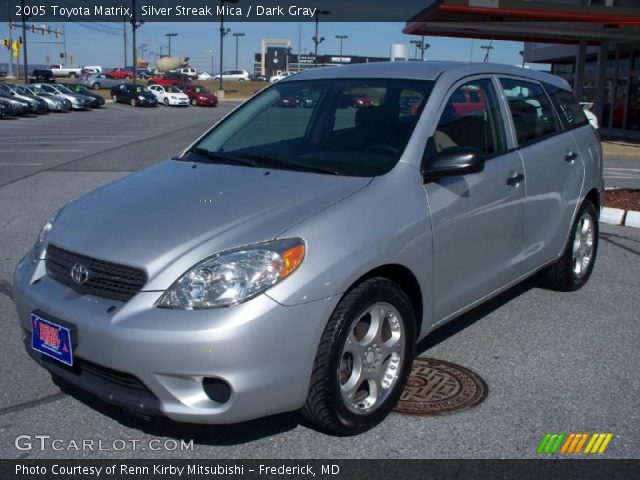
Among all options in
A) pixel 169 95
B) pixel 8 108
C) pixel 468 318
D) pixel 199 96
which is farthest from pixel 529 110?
pixel 199 96

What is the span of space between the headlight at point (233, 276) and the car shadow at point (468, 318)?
169 cm

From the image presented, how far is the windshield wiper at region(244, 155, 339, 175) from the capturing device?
3.79 meters

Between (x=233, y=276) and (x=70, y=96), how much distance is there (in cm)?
4032

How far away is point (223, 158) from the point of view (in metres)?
4.27

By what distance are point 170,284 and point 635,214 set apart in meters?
6.76

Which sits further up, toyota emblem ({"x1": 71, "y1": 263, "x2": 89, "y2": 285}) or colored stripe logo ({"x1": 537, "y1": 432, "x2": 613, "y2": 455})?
toyota emblem ({"x1": 71, "y1": 263, "x2": 89, "y2": 285})

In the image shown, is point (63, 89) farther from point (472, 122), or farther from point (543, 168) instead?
point (472, 122)

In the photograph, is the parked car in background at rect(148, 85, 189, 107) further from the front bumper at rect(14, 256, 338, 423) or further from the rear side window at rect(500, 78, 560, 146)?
the front bumper at rect(14, 256, 338, 423)

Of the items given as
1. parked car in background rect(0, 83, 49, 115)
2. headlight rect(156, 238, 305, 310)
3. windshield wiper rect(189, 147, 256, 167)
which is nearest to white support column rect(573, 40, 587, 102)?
windshield wiper rect(189, 147, 256, 167)

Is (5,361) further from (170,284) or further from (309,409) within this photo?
(309,409)

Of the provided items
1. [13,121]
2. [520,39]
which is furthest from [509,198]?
[13,121]

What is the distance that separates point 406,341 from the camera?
11.7 ft

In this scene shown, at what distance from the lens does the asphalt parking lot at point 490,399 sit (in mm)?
3281

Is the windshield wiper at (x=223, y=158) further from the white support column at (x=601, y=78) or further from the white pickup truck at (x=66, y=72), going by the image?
the white pickup truck at (x=66, y=72)
